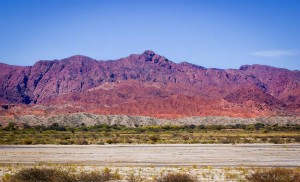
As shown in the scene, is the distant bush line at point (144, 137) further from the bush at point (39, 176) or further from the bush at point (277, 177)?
the bush at point (39, 176)

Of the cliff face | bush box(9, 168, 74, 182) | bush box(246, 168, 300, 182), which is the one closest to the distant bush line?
bush box(246, 168, 300, 182)

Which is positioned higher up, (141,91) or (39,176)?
(141,91)

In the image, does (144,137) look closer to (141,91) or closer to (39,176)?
(39,176)

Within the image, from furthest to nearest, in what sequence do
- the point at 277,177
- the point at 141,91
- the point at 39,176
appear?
the point at 141,91 → the point at 39,176 → the point at 277,177

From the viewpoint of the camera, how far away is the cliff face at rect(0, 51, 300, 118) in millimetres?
126812

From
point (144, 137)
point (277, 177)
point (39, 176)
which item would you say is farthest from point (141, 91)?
point (277, 177)

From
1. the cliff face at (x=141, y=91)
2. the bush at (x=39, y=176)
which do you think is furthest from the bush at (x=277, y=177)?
the cliff face at (x=141, y=91)

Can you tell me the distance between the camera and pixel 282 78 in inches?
7795

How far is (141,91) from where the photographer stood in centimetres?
14550

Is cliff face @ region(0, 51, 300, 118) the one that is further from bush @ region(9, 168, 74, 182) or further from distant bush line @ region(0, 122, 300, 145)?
bush @ region(9, 168, 74, 182)

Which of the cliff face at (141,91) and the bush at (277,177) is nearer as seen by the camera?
the bush at (277,177)

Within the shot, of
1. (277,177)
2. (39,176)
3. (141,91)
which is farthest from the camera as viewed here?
(141,91)

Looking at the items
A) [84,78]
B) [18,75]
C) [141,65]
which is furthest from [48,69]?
[141,65]

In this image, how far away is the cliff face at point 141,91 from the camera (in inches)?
4993
